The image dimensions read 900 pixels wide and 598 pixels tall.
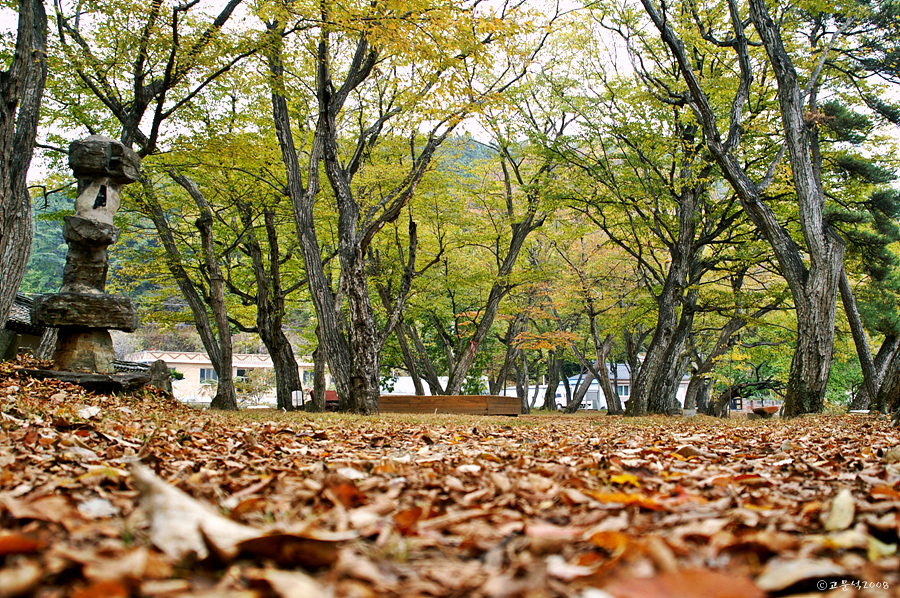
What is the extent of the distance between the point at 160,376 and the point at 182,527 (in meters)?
7.29

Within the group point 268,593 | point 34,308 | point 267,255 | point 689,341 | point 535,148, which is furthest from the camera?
point 689,341

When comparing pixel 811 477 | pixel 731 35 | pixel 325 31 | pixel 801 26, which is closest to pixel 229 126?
pixel 325 31

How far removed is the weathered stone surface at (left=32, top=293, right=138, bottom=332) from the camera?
6645 millimetres

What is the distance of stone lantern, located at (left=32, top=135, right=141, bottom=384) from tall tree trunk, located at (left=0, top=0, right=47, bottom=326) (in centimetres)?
47

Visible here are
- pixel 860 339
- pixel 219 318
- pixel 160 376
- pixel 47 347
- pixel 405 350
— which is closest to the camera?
pixel 160 376

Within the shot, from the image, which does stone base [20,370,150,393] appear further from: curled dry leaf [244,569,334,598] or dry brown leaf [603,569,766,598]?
dry brown leaf [603,569,766,598]

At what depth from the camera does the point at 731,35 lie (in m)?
11.3

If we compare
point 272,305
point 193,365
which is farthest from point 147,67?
point 193,365

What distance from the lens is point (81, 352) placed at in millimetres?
6844

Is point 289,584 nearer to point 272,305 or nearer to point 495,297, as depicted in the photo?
point 272,305

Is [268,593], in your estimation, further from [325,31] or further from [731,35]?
[731,35]

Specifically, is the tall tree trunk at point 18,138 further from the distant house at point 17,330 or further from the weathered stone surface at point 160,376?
the distant house at point 17,330

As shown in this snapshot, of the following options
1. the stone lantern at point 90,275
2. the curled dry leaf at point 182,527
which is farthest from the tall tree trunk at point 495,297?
the curled dry leaf at point 182,527

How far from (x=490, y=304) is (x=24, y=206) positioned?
412 inches
